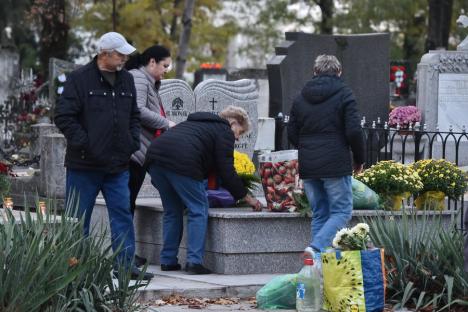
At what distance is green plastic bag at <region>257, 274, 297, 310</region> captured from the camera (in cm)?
855

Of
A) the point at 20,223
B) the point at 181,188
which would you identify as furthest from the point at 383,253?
the point at 20,223

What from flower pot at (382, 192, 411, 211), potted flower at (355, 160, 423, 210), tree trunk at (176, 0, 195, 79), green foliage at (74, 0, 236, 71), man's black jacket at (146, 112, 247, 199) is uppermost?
green foliage at (74, 0, 236, 71)

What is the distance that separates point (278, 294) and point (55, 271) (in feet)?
7.13

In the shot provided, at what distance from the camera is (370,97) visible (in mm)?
19438

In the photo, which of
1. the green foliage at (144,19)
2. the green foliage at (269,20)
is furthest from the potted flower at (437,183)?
the green foliage at (269,20)

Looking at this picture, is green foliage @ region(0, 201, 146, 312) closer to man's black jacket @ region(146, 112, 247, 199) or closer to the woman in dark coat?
man's black jacket @ region(146, 112, 247, 199)

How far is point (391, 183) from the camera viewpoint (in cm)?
1064

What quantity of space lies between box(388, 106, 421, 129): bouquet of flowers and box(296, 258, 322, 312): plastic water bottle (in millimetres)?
9065

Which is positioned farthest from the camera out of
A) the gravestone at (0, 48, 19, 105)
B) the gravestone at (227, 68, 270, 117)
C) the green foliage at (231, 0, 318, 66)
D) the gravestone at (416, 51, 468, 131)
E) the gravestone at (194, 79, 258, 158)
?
the green foliage at (231, 0, 318, 66)

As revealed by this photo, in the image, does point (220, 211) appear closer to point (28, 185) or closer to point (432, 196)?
point (432, 196)

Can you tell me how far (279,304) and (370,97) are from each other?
11181 millimetres

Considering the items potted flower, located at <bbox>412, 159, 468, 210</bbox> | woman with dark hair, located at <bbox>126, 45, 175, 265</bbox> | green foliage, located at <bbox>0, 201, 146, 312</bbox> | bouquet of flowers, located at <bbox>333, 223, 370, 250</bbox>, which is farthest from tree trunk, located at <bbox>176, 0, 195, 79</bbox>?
green foliage, located at <bbox>0, 201, 146, 312</bbox>

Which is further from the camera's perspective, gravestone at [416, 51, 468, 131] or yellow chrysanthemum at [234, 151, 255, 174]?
gravestone at [416, 51, 468, 131]

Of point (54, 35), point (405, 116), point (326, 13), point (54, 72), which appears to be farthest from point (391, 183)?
point (326, 13)
